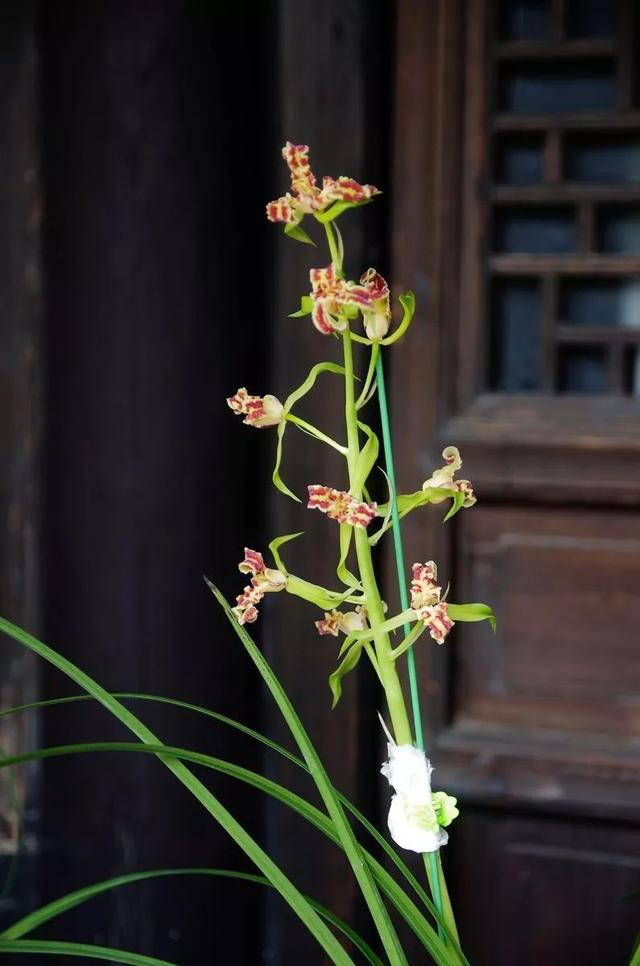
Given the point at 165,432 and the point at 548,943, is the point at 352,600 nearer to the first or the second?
the point at 165,432

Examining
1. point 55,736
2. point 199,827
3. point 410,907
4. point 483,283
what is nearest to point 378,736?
point 199,827

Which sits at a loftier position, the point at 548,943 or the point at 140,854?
the point at 140,854

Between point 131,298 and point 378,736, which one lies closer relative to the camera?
point 131,298

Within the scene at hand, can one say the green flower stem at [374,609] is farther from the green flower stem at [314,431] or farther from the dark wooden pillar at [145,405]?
the dark wooden pillar at [145,405]

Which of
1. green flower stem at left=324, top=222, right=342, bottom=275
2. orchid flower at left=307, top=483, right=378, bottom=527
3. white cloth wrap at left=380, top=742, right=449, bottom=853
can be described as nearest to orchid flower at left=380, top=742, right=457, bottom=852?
white cloth wrap at left=380, top=742, right=449, bottom=853

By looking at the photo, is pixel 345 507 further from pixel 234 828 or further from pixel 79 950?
pixel 79 950

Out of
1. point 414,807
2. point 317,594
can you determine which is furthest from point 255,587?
point 414,807

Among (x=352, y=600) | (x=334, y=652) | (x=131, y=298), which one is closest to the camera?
(x=352, y=600)
